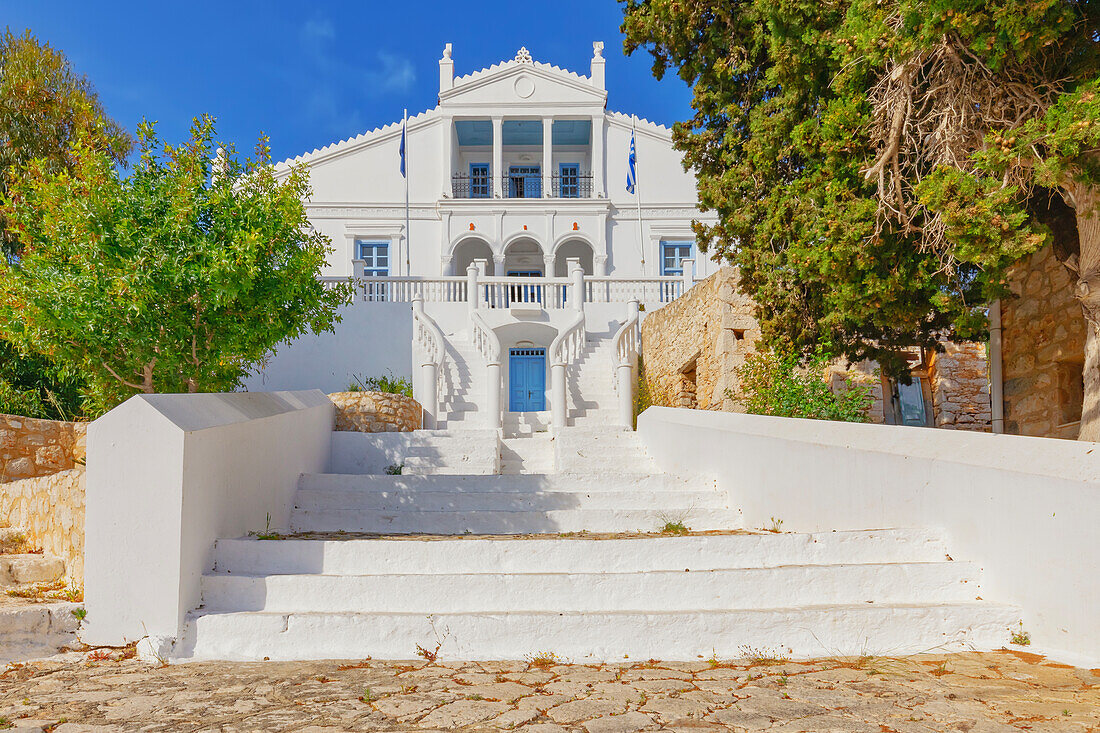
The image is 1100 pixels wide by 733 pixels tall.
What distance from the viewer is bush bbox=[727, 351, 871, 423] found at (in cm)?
779

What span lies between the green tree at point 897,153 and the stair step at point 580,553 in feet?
7.51

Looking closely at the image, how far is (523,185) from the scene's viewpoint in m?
25.1

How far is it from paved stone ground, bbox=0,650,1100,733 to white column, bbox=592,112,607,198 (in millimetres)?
20947

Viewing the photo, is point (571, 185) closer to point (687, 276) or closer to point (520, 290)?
point (520, 290)

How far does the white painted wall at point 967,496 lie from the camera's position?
3406mm

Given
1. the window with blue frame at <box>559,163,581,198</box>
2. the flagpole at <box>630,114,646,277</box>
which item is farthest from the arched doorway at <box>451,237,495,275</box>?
the flagpole at <box>630,114,646,277</box>

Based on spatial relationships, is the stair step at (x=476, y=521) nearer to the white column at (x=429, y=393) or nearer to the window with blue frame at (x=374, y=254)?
the white column at (x=429, y=393)

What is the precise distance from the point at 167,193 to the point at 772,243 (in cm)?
573

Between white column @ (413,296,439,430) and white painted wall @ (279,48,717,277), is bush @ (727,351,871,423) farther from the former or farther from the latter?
white painted wall @ (279,48,717,277)

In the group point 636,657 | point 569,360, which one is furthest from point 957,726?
point 569,360

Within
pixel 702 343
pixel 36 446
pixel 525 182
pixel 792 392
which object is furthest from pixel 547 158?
pixel 36 446

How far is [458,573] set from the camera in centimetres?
439

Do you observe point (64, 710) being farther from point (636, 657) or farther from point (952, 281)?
point (952, 281)

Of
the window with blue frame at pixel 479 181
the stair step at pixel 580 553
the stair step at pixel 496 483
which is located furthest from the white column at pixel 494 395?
the window with blue frame at pixel 479 181
